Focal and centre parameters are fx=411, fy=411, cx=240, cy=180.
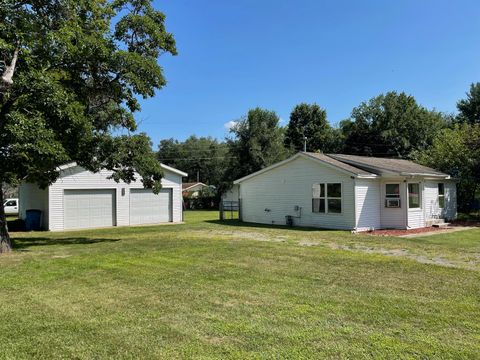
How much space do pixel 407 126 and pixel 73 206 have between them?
3352 cm

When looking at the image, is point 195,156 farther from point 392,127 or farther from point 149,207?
point 149,207

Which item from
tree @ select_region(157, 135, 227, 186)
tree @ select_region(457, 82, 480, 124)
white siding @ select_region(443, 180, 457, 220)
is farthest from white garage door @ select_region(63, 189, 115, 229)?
tree @ select_region(157, 135, 227, 186)

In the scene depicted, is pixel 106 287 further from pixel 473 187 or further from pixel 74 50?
pixel 473 187

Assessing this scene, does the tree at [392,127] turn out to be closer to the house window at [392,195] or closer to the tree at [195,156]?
the house window at [392,195]

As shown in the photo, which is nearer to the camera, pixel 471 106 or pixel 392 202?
pixel 392 202

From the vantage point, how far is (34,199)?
21500mm

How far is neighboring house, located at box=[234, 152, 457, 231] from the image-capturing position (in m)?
17.3

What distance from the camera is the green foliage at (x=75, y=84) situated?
31.6 feet

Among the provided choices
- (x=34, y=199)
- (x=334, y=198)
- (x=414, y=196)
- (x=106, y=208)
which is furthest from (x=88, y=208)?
(x=414, y=196)

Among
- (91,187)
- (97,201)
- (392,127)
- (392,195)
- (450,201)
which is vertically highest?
(392,127)

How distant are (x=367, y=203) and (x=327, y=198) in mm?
1749

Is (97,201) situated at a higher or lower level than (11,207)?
higher

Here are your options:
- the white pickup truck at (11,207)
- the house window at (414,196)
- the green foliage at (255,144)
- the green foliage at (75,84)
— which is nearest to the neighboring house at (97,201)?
the green foliage at (75,84)

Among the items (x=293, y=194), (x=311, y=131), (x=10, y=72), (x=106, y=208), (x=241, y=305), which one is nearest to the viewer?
(x=241, y=305)
